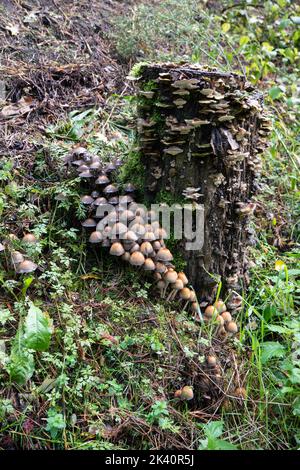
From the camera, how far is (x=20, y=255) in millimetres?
3164

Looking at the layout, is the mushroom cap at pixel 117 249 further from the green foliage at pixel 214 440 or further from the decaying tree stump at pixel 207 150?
the green foliage at pixel 214 440

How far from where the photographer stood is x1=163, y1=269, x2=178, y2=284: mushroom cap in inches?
135

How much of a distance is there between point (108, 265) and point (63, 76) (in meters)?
2.57

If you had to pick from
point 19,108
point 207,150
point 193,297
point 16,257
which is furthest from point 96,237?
point 19,108

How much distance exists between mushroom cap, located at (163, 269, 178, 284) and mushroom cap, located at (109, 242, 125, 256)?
363 millimetres

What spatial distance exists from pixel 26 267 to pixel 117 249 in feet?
2.09

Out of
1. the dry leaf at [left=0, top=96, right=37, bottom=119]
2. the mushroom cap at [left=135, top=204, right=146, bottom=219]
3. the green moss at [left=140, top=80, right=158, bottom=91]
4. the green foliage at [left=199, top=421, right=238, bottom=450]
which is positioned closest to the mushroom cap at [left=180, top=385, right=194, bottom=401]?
the green foliage at [left=199, top=421, right=238, bottom=450]

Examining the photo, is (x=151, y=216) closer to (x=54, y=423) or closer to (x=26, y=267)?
(x=26, y=267)

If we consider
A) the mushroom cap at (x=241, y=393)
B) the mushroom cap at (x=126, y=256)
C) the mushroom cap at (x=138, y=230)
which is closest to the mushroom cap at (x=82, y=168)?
the mushroom cap at (x=138, y=230)

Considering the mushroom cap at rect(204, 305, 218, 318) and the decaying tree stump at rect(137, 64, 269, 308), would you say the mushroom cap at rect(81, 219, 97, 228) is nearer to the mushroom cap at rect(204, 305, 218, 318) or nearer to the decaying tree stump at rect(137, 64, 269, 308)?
the decaying tree stump at rect(137, 64, 269, 308)

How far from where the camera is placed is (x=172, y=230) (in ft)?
11.7

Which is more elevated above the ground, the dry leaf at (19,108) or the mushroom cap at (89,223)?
the dry leaf at (19,108)

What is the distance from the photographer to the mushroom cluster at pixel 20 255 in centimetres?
312

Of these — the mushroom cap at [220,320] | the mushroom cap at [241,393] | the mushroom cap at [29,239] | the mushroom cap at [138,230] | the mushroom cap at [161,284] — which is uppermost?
the mushroom cap at [138,230]
